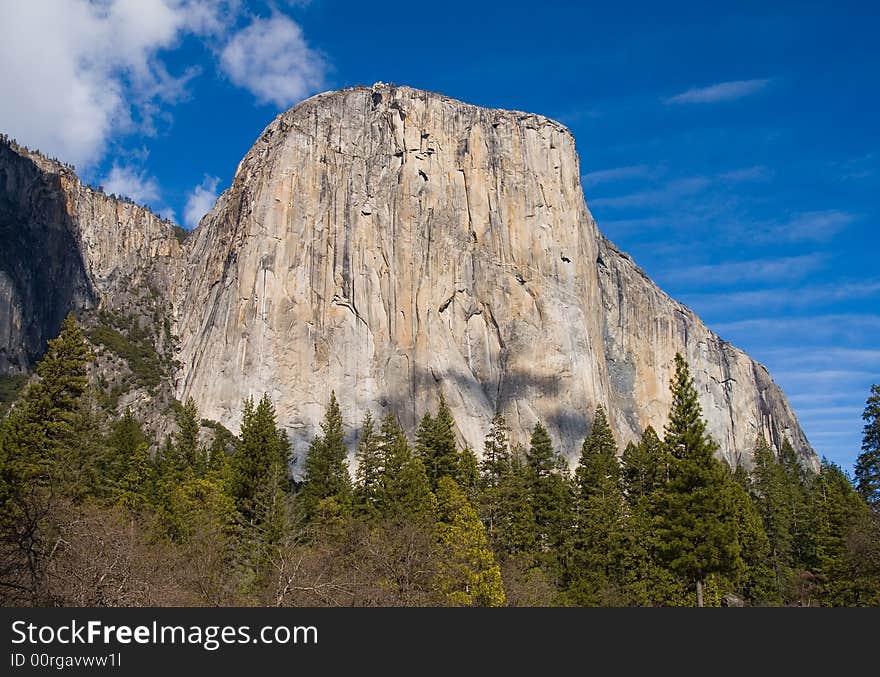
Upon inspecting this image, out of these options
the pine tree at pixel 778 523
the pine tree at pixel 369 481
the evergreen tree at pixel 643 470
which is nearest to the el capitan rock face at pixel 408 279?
the evergreen tree at pixel 643 470

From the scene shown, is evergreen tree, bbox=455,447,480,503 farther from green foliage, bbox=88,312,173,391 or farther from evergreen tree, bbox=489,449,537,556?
green foliage, bbox=88,312,173,391

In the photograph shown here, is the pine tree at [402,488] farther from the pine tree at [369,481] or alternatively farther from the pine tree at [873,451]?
the pine tree at [873,451]

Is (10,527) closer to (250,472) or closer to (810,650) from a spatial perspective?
(810,650)

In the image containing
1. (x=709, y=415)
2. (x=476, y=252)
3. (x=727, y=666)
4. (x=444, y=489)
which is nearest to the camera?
(x=727, y=666)

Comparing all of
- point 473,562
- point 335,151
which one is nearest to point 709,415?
point 335,151

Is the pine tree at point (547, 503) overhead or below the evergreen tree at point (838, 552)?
overhead

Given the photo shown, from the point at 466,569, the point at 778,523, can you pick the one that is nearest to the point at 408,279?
the point at 778,523
